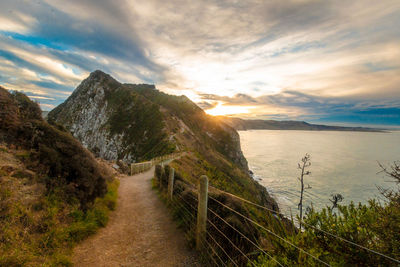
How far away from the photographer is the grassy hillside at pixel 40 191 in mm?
3725

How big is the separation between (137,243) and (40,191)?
3.05 meters

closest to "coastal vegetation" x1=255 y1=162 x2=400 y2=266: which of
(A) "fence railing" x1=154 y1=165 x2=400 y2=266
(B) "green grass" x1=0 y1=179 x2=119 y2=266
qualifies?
(A) "fence railing" x1=154 y1=165 x2=400 y2=266

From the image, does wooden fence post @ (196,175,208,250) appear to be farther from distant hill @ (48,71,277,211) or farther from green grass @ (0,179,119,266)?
distant hill @ (48,71,277,211)

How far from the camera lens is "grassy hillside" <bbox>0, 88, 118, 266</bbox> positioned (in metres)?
3.72

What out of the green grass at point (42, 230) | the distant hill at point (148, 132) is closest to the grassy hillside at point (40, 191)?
the green grass at point (42, 230)

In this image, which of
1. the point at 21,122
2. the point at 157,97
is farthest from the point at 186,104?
the point at 21,122

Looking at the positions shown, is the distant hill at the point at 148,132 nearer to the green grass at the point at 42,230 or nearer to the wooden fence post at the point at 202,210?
the green grass at the point at 42,230

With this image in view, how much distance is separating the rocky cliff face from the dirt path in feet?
86.1

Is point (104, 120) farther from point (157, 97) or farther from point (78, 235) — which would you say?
point (78, 235)

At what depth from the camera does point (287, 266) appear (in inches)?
110

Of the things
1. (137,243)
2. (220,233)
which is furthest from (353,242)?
(137,243)

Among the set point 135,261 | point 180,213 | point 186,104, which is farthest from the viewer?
point 186,104

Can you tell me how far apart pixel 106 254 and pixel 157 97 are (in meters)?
105

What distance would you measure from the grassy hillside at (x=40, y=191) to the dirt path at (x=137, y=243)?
40cm
